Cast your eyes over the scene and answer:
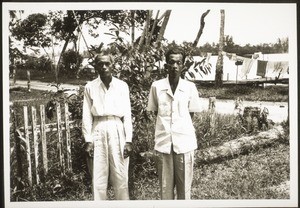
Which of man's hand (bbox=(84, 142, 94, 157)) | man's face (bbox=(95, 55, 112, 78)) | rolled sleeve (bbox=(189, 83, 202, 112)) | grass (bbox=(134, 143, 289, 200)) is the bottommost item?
grass (bbox=(134, 143, 289, 200))

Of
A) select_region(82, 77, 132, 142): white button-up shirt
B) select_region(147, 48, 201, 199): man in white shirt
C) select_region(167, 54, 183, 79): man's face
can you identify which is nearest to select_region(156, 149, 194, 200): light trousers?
select_region(147, 48, 201, 199): man in white shirt

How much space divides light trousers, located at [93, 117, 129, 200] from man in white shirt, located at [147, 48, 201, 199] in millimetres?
292

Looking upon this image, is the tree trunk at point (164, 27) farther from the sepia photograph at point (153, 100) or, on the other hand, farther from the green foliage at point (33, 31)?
the green foliage at point (33, 31)

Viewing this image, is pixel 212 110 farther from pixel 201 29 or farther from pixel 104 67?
pixel 104 67

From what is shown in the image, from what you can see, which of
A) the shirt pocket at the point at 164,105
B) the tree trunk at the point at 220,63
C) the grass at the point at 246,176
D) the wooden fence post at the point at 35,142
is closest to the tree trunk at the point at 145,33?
the shirt pocket at the point at 164,105

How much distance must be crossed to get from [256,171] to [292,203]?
0.40 meters

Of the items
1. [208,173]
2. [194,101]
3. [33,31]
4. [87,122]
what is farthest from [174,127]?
[33,31]

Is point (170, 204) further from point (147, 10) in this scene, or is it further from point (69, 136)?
point (147, 10)

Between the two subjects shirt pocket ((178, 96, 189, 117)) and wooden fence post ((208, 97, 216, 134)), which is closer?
shirt pocket ((178, 96, 189, 117))

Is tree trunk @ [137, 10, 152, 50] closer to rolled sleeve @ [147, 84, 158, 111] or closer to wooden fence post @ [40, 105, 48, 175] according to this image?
rolled sleeve @ [147, 84, 158, 111]

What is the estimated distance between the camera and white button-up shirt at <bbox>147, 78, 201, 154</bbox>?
3.62 metres

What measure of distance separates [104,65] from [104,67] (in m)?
0.02

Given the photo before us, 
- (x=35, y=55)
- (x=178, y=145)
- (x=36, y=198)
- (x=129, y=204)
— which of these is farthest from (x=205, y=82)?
(x=36, y=198)

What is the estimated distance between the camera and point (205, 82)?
12.2 ft
